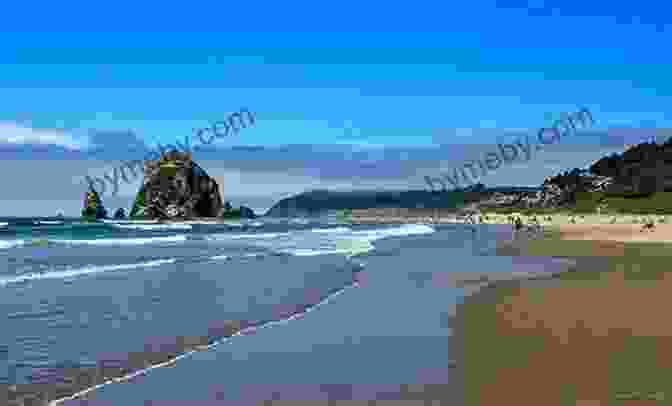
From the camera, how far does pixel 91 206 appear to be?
162 m

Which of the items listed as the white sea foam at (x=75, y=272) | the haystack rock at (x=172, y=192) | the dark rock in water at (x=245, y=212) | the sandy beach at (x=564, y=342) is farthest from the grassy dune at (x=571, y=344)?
the dark rock in water at (x=245, y=212)

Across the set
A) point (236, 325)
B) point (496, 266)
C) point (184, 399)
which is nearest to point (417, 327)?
point (236, 325)

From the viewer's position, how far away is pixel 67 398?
820cm

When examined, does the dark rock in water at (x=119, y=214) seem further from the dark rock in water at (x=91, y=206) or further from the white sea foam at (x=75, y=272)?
the white sea foam at (x=75, y=272)

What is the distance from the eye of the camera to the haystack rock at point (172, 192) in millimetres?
154125

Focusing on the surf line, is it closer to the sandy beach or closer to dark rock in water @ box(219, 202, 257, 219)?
the sandy beach

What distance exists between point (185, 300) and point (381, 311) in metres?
4.46

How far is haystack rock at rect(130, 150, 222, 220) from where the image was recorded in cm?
15412

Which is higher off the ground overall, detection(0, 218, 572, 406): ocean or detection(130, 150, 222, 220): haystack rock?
detection(130, 150, 222, 220): haystack rock

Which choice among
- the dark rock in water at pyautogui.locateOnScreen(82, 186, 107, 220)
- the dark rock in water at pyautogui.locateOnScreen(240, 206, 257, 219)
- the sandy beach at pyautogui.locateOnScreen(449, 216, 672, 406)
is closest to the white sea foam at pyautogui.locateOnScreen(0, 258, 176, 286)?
the sandy beach at pyautogui.locateOnScreen(449, 216, 672, 406)

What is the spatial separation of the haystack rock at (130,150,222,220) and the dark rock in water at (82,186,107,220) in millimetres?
9921

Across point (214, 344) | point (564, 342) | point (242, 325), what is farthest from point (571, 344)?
point (242, 325)

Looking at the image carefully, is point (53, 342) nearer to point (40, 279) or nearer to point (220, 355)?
point (220, 355)

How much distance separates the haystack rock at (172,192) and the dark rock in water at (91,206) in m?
9.92
